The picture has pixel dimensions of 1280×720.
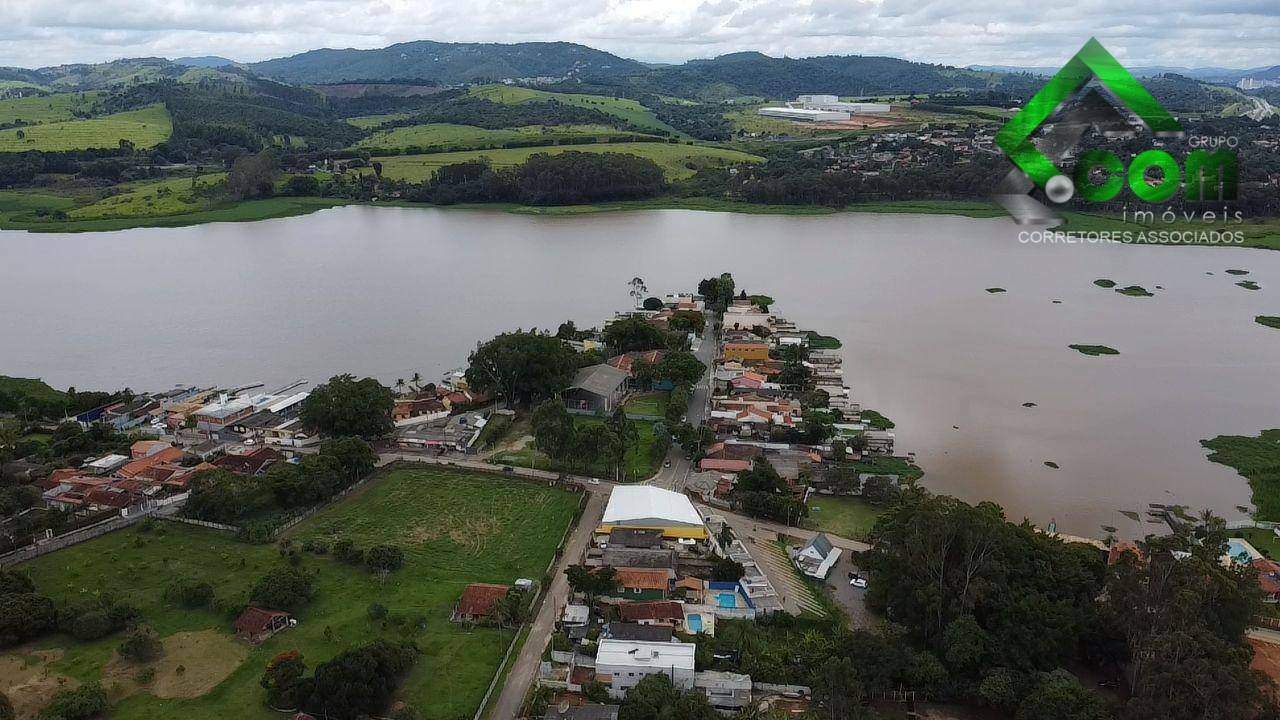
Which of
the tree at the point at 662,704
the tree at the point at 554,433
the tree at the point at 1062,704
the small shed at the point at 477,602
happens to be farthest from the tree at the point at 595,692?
the tree at the point at 554,433

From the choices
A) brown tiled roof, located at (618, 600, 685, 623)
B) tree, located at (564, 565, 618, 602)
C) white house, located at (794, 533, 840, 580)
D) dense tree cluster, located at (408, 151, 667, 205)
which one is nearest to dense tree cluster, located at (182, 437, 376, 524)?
tree, located at (564, 565, 618, 602)

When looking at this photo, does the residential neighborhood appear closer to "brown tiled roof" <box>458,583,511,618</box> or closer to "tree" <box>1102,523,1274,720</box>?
"brown tiled roof" <box>458,583,511,618</box>

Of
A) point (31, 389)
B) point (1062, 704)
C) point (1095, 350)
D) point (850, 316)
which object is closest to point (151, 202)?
point (31, 389)

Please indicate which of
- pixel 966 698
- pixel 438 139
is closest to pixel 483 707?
pixel 966 698

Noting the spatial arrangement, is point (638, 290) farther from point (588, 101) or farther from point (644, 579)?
point (588, 101)

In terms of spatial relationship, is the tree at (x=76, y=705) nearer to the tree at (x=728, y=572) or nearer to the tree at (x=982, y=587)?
the tree at (x=728, y=572)
